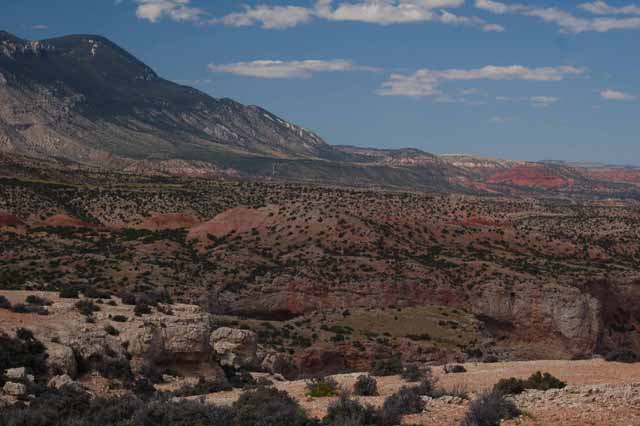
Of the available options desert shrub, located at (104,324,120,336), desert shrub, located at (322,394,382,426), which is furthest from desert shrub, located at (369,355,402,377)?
desert shrub, located at (104,324,120,336)

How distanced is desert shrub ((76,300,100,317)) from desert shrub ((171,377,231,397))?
415cm

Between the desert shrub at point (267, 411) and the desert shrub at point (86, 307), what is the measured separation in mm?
8060

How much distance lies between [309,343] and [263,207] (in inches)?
1398

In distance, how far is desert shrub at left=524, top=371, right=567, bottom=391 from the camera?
17438 millimetres

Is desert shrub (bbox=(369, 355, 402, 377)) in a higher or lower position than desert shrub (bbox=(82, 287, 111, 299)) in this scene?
lower

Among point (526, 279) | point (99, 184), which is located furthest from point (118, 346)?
point (99, 184)

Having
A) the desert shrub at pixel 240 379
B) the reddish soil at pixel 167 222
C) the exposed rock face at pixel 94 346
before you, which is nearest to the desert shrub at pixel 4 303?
the exposed rock face at pixel 94 346

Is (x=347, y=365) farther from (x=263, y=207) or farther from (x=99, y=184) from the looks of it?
(x=99, y=184)

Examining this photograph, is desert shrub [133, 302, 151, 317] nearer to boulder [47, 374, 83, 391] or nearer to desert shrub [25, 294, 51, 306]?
desert shrub [25, 294, 51, 306]

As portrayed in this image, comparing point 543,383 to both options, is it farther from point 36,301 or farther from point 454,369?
point 36,301

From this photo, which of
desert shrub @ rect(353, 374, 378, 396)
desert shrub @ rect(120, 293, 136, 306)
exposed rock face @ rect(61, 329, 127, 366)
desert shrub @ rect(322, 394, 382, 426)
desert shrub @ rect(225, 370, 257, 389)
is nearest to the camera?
desert shrub @ rect(322, 394, 382, 426)

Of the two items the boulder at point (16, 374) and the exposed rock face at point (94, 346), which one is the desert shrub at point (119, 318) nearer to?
the exposed rock face at point (94, 346)

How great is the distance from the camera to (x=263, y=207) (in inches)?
2598

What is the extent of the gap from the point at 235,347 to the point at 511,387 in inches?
404
